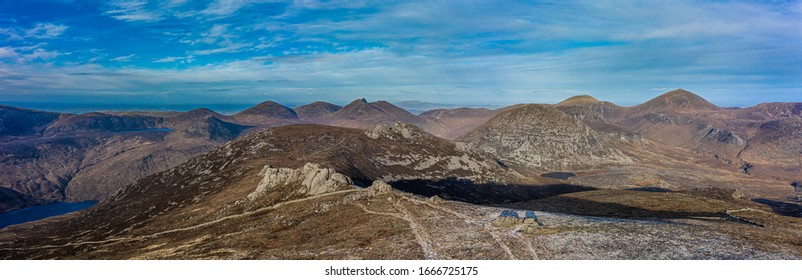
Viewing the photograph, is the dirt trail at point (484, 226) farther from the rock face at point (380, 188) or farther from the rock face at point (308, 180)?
the rock face at point (308, 180)

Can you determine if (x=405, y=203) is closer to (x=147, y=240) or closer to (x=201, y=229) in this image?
(x=201, y=229)

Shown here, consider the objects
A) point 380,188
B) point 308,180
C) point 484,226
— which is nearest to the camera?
point 484,226

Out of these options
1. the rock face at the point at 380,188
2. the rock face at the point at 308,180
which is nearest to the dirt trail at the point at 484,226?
the rock face at the point at 380,188

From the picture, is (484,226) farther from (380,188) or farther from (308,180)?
(308,180)

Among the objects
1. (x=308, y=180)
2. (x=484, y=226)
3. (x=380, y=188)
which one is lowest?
(x=484, y=226)

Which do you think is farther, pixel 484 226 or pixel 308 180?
pixel 308 180

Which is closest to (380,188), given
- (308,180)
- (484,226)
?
(308,180)

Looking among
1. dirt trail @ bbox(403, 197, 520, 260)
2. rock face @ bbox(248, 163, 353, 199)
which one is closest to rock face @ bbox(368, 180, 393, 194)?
dirt trail @ bbox(403, 197, 520, 260)

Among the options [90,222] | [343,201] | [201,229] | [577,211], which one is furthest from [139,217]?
[577,211]

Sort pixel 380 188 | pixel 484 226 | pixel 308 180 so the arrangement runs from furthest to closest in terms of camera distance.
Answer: pixel 308 180
pixel 380 188
pixel 484 226
